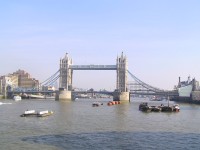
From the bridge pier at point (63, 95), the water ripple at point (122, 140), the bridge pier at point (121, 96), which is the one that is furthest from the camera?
the bridge pier at point (63, 95)

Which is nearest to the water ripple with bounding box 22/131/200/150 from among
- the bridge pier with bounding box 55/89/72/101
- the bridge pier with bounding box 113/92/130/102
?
the bridge pier with bounding box 113/92/130/102

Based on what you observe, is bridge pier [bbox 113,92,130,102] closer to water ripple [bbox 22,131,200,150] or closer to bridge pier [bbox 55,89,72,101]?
bridge pier [bbox 55,89,72,101]

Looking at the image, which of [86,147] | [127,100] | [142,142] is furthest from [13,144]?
[127,100]

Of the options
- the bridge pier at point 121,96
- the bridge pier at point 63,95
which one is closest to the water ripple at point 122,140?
the bridge pier at point 121,96

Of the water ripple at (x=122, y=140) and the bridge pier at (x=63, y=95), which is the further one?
the bridge pier at (x=63, y=95)

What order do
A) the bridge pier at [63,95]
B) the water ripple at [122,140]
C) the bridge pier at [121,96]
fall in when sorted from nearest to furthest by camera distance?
Answer: the water ripple at [122,140] < the bridge pier at [121,96] < the bridge pier at [63,95]

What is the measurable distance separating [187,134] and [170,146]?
9.58 m

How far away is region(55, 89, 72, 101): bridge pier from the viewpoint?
193m

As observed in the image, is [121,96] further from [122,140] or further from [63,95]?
[122,140]

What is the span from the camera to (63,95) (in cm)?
19450

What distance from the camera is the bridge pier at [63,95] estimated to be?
193 m

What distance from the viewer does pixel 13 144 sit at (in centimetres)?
3544

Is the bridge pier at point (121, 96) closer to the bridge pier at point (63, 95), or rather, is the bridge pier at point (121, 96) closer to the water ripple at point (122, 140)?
the bridge pier at point (63, 95)

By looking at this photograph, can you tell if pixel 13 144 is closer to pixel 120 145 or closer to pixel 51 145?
pixel 51 145
